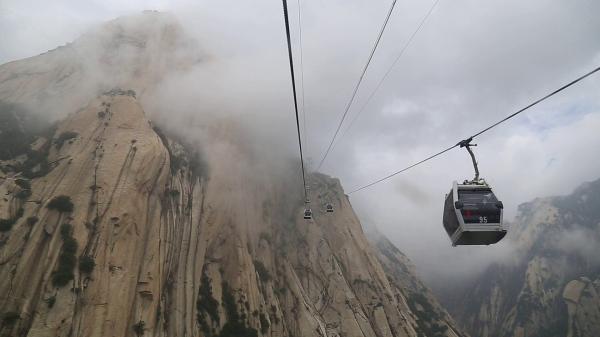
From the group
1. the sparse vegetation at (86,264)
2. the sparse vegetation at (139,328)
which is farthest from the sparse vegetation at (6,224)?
the sparse vegetation at (139,328)

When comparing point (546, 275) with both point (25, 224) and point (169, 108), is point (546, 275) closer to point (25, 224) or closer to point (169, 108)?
point (169, 108)

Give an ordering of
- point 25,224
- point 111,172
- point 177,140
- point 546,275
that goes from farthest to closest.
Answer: point 546,275 → point 177,140 → point 111,172 → point 25,224

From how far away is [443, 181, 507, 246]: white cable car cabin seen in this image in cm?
1544

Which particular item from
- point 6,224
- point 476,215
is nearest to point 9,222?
point 6,224

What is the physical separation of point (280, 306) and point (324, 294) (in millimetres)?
13907

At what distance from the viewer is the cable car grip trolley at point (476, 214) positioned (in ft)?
50.6

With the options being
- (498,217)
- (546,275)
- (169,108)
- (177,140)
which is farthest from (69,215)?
(546,275)

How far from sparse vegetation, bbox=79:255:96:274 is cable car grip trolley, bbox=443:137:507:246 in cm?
3398

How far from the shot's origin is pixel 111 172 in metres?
45.2

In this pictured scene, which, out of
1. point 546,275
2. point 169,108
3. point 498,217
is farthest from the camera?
point 546,275

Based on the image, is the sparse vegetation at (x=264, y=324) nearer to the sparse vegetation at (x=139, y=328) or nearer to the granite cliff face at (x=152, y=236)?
the granite cliff face at (x=152, y=236)

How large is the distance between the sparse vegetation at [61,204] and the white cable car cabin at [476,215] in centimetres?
3892

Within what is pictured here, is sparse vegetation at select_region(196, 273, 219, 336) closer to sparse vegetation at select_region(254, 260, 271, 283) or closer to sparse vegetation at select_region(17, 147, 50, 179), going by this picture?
sparse vegetation at select_region(254, 260, 271, 283)

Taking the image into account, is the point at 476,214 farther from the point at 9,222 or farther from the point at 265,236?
the point at 265,236
